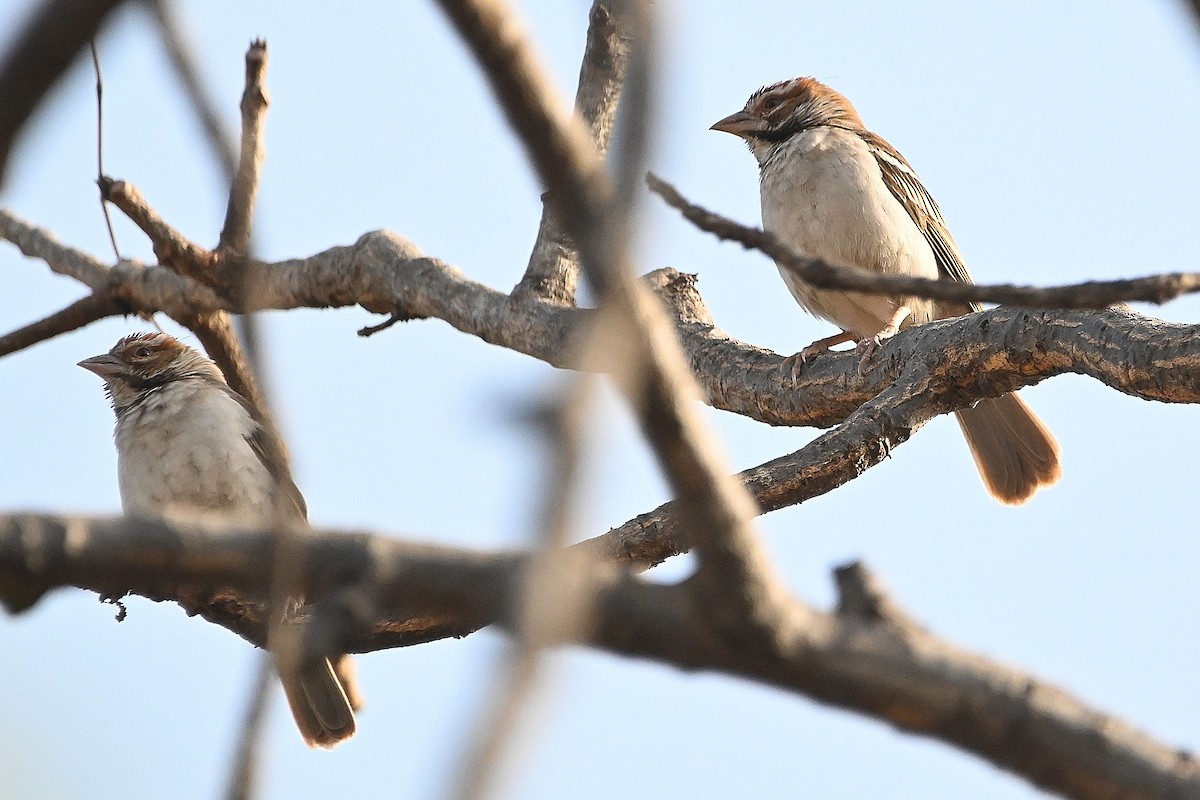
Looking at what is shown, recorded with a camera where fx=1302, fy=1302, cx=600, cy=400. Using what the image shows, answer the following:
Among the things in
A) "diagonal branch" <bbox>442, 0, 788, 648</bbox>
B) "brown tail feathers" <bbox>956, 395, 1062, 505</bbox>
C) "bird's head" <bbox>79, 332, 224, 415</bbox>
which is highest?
"bird's head" <bbox>79, 332, 224, 415</bbox>

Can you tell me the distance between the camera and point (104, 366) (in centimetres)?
768

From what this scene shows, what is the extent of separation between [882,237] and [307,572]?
5809mm

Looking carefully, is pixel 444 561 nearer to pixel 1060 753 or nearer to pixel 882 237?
pixel 1060 753

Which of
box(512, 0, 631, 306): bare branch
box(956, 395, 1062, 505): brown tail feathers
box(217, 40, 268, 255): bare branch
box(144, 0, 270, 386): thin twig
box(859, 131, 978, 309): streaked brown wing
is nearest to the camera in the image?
box(144, 0, 270, 386): thin twig

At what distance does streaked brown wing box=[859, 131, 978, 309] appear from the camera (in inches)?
292

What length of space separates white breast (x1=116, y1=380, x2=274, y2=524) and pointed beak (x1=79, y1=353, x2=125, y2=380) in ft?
2.79

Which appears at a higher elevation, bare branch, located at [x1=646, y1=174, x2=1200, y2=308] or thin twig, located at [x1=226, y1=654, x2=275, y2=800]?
bare branch, located at [x1=646, y1=174, x2=1200, y2=308]

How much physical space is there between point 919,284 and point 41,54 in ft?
4.21

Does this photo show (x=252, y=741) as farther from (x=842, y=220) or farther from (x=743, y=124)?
(x=743, y=124)

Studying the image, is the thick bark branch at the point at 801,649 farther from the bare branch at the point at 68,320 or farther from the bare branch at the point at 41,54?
the bare branch at the point at 68,320

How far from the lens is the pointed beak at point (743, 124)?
317 inches

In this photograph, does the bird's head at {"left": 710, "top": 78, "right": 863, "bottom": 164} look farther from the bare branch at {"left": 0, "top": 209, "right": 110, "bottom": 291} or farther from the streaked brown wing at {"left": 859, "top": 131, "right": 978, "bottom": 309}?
the bare branch at {"left": 0, "top": 209, "right": 110, "bottom": 291}

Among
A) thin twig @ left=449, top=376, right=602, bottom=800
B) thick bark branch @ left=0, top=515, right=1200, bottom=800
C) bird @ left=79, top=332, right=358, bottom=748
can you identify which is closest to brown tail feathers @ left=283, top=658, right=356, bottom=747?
bird @ left=79, top=332, right=358, bottom=748

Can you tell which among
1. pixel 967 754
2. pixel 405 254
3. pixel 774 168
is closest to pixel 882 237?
pixel 774 168
